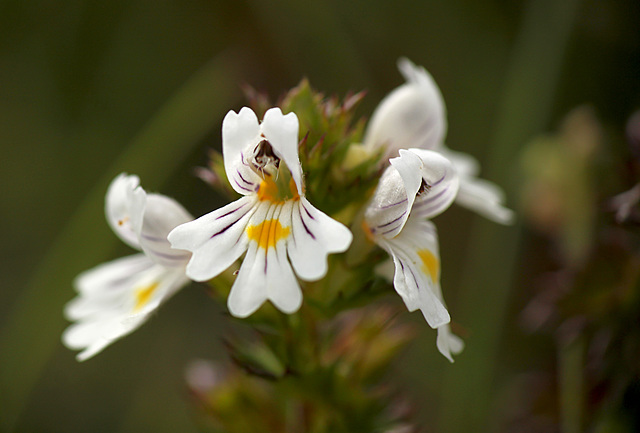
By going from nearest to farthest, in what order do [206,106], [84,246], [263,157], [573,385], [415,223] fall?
[263,157]
[415,223]
[573,385]
[84,246]
[206,106]

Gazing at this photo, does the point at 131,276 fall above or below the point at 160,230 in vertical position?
below

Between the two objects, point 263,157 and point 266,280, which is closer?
point 266,280

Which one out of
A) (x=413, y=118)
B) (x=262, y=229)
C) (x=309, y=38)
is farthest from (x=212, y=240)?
(x=309, y=38)

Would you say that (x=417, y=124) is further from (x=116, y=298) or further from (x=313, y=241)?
(x=116, y=298)

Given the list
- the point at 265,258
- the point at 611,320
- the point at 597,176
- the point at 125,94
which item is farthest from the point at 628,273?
the point at 125,94

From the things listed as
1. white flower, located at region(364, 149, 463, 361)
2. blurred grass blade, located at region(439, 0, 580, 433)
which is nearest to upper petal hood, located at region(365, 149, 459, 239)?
white flower, located at region(364, 149, 463, 361)

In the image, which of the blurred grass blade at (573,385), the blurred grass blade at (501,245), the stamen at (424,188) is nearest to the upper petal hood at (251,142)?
the stamen at (424,188)

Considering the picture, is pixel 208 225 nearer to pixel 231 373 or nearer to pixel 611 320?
pixel 231 373

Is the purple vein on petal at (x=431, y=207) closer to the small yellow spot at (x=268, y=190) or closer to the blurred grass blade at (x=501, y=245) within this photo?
the small yellow spot at (x=268, y=190)
